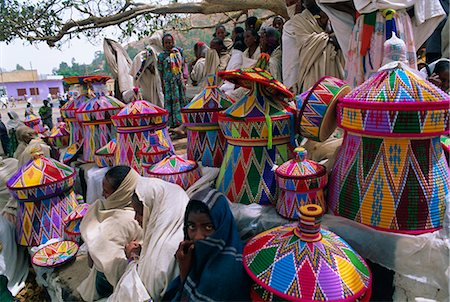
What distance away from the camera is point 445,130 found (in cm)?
127

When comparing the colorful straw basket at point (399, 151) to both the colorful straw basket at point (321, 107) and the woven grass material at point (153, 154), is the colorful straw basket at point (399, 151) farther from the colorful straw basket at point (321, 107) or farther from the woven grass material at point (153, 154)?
the woven grass material at point (153, 154)

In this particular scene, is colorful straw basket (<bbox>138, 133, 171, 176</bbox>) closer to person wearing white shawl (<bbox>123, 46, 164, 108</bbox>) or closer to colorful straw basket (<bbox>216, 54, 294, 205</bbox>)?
colorful straw basket (<bbox>216, 54, 294, 205</bbox>)

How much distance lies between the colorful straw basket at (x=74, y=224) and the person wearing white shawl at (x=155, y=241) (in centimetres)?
112

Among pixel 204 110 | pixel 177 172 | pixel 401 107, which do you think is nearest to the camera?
pixel 401 107

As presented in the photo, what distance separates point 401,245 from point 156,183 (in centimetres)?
121

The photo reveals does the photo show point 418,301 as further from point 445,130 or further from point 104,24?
point 104,24

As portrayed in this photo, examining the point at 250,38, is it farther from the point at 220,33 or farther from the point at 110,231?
the point at 110,231

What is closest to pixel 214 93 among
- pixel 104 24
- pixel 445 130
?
pixel 445 130

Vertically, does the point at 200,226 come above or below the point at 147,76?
below

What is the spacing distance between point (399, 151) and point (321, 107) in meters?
0.39

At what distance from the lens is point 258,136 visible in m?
1.72

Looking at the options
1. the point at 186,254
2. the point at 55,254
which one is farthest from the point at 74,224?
the point at 186,254

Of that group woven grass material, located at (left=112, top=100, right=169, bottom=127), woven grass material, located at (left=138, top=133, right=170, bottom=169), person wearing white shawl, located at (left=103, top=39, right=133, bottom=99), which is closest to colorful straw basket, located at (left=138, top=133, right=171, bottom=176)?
woven grass material, located at (left=138, top=133, right=170, bottom=169)

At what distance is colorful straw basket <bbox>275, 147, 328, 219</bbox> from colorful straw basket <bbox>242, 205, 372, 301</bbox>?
1.08 feet
